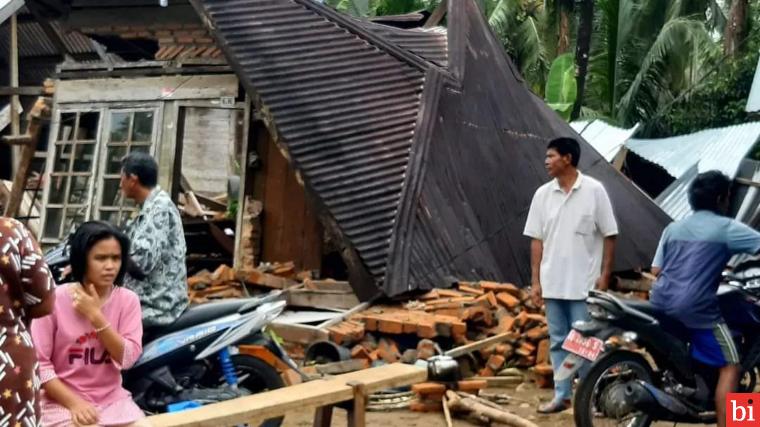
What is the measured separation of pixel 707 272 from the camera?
4934 mm

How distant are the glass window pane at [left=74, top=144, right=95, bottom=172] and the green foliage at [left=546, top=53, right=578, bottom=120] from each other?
372 inches

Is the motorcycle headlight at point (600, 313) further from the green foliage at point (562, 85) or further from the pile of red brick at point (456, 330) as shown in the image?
the green foliage at point (562, 85)

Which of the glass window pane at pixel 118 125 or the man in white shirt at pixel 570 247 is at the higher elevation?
the glass window pane at pixel 118 125

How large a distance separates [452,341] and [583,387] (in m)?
2.49

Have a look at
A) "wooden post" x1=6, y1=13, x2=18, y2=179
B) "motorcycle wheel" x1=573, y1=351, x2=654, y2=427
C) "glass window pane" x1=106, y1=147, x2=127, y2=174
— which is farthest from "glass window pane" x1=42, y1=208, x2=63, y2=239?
"motorcycle wheel" x1=573, y1=351, x2=654, y2=427

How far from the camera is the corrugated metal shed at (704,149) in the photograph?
1251 centimetres

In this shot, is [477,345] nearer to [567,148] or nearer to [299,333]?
[299,333]

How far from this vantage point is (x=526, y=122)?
10555mm

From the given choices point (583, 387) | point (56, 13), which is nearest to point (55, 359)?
point (583, 387)

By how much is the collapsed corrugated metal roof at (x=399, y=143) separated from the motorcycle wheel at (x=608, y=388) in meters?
3.00

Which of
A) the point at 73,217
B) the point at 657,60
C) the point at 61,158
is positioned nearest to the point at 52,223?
the point at 73,217

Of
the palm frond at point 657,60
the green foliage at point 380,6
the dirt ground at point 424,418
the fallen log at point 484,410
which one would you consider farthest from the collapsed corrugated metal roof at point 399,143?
the green foliage at point 380,6

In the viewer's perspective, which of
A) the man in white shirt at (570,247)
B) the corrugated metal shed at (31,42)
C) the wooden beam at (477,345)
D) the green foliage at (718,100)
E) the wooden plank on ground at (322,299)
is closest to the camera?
the man in white shirt at (570,247)

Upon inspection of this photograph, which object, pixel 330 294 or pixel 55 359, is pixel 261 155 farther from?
pixel 55 359
